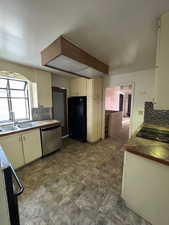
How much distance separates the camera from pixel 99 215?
4.21 ft

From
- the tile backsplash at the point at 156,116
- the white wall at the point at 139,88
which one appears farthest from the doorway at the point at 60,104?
the tile backsplash at the point at 156,116

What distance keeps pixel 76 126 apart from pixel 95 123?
70cm

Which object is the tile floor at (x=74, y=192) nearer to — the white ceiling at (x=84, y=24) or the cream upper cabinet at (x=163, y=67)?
the cream upper cabinet at (x=163, y=67)

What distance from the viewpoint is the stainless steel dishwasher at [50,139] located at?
252 centimetres

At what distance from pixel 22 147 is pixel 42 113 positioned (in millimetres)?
1167

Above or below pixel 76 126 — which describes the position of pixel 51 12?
above

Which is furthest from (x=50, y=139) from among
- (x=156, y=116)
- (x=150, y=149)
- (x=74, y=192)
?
(x=156, y=116)

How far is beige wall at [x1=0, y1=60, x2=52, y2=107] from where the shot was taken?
7.64ft

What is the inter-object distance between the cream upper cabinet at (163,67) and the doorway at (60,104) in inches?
118

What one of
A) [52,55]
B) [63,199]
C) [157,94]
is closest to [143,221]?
[63,199]

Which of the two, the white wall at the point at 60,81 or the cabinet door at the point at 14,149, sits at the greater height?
the white wall at the point at 60,81

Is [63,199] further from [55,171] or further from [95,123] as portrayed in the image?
[95,123]

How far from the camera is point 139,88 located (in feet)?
9.43

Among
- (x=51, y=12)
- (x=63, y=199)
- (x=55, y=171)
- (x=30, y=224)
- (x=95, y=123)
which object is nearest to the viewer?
(x=51, y=12)
